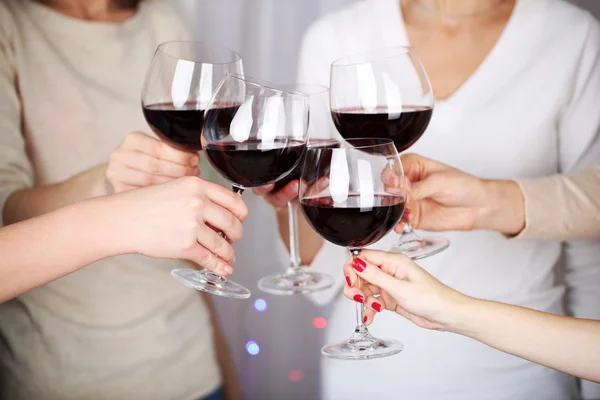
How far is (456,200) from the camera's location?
4.64 ft

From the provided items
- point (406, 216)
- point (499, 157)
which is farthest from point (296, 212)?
point (499, 157)

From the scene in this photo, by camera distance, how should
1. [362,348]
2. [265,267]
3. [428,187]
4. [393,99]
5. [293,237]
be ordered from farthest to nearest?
[265,267]
[293,237]
[428,187]
[393,99]
[362,348]

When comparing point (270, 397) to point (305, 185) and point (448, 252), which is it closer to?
point (448, 252)

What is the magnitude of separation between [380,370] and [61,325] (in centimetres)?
81

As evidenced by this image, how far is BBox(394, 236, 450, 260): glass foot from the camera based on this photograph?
1.32 meters

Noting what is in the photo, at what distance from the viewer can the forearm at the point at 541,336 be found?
107 cm

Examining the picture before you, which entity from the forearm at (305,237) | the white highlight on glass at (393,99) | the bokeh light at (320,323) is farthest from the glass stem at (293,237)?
the bokeh light at (320,323)

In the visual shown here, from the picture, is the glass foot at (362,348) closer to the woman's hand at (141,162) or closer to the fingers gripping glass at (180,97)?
the fingers gripping glass at (180,97)

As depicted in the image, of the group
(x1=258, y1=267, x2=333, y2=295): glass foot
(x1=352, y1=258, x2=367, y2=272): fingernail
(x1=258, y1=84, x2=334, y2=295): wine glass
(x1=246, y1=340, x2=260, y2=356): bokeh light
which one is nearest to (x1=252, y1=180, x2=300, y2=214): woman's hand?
(x1=258, y1=84, x2=334, y2=295): wine glass

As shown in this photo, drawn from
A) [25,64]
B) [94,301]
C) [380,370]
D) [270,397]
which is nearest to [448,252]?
[380,370]

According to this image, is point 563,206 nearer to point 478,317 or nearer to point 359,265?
point 478,317

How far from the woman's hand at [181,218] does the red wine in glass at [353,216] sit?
13 cm

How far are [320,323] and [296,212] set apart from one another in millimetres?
688

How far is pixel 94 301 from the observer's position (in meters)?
1.77
